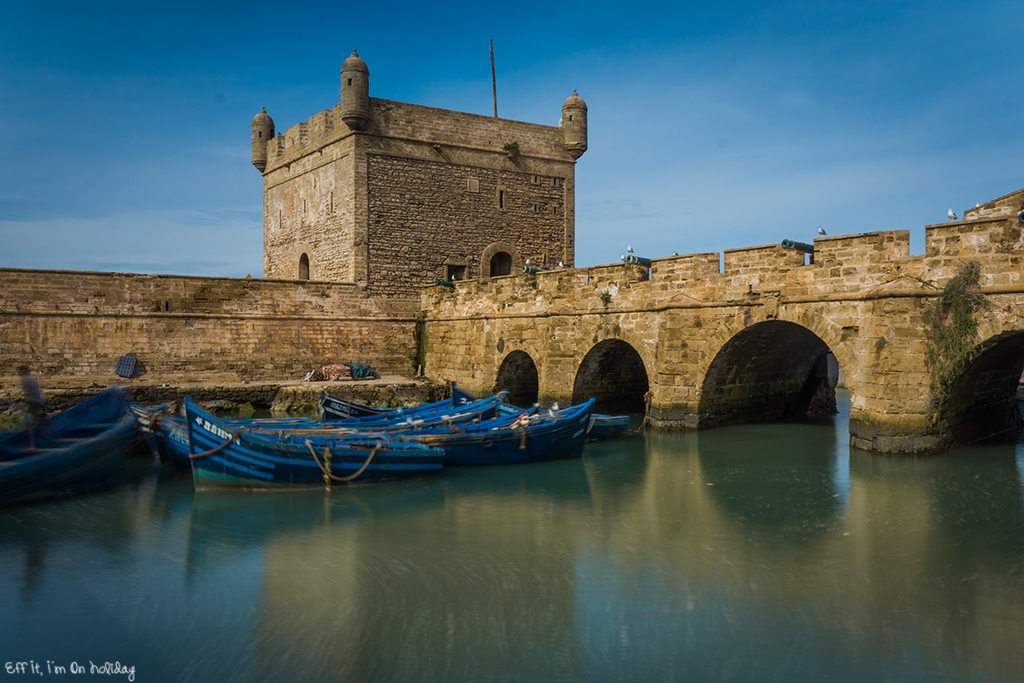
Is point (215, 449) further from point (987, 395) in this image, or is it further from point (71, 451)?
point (987, 395)

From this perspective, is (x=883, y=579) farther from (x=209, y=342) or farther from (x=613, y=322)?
(x=209, y=342)

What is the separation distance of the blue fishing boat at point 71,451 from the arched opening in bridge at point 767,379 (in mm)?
10413

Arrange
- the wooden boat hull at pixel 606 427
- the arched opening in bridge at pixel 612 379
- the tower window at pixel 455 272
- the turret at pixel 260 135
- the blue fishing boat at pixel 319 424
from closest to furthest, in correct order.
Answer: the blue fishing boat at pixel 319 424 < the wooden boat hull at pixel 606 427 < the arched opening in bridge at pixel 612 379 < the tower window at pixel 455 272 < the turret at pixel 260 135

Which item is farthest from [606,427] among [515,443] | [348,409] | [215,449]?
[215,449]

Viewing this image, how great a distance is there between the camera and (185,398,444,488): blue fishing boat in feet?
35.7

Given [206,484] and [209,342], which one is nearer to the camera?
[206,484]

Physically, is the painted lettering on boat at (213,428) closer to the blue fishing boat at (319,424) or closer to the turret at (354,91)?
the blue fishing boat at (319,424)

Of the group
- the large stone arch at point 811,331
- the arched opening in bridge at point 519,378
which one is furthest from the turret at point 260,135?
the large stone arch at point 811,331

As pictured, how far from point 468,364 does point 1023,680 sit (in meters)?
16.1

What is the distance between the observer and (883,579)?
759cm

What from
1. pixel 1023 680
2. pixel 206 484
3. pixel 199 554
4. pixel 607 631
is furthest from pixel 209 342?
pixel 1023 680

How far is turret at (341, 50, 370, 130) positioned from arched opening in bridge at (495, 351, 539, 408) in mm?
7895

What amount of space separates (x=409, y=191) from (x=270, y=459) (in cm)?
1331

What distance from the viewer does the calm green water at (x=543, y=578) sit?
6.02m
